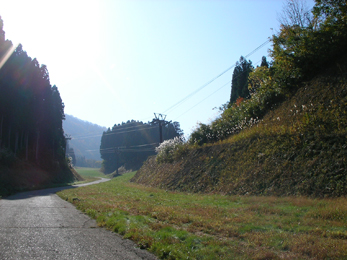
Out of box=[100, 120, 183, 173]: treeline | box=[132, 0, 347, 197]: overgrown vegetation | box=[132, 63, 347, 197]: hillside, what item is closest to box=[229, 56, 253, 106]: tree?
box=[132, 0, 347, 197]: overgrown vegetation

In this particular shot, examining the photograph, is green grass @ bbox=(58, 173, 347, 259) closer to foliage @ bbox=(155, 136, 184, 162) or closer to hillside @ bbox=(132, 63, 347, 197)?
hillside @ bbox=(132, 63, 347, 197)

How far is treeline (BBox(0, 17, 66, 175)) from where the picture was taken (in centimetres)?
3300

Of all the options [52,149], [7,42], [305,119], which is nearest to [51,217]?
[305,119]

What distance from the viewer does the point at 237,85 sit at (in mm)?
44844

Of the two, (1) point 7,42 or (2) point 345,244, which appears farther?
(1) point 7,42

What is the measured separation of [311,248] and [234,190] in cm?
870

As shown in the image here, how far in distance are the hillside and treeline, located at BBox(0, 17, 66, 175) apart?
24311 millimetres

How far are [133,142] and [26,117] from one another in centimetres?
7172

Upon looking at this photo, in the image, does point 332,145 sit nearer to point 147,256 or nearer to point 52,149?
point 147,256

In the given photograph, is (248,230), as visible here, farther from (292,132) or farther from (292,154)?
(292,132)

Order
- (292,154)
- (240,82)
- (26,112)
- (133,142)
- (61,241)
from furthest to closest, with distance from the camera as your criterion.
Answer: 1. (133,142)
2. (240,82)
3. (26,112)
4. (292,154)
5. (61,241)

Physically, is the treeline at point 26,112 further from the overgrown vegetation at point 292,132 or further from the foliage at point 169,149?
the overgrown vegetation at point 292,132

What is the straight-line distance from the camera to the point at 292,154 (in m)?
12.2

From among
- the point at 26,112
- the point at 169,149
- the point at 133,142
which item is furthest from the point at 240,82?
the point at 133,142
